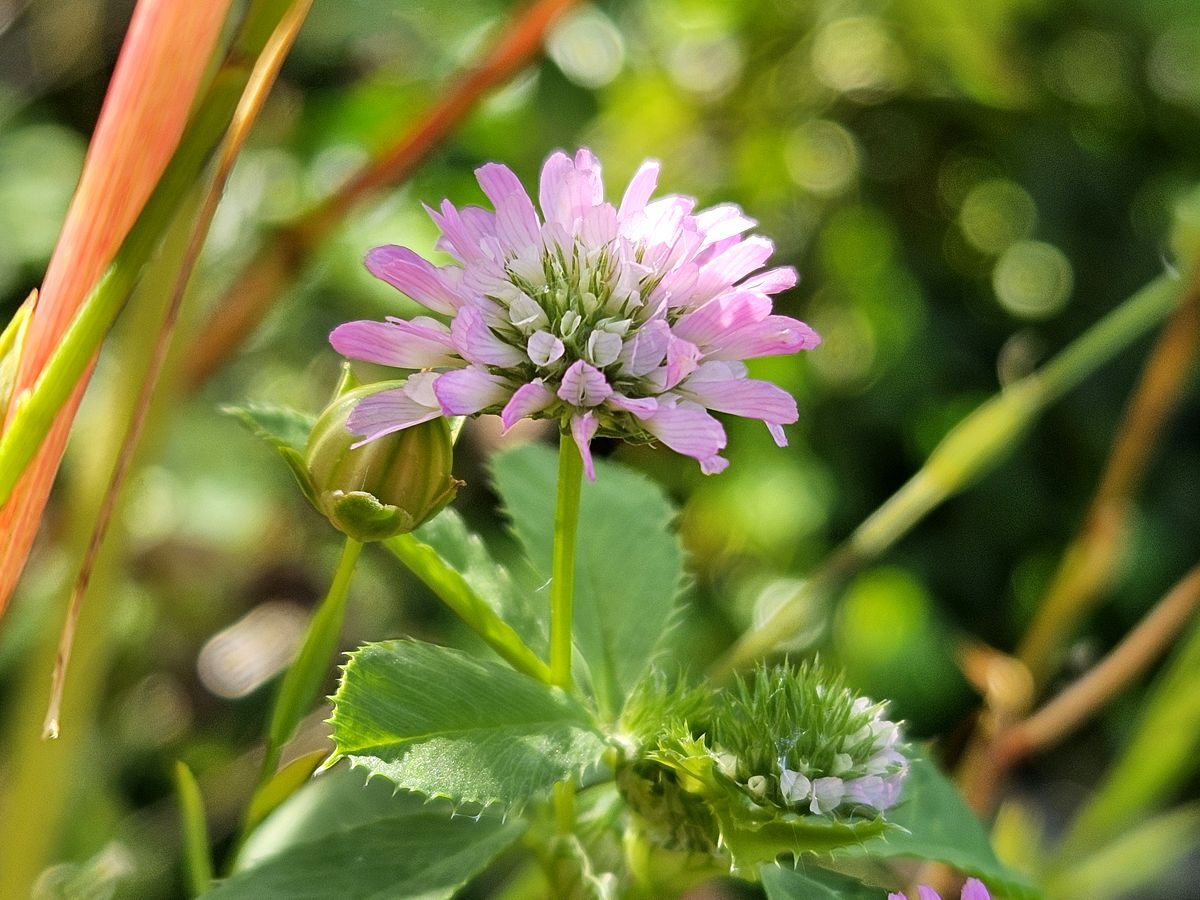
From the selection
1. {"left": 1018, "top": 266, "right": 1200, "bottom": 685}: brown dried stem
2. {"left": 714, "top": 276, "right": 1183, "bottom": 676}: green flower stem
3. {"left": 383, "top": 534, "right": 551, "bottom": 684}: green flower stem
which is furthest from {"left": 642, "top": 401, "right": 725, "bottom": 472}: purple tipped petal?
{"left": 1018, "top": 266, "right": 1200, "bottom": 685}: brown dried stem

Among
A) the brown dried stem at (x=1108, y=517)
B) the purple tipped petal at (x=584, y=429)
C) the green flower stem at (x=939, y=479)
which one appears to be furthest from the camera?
the brown dried stem at (x=1108, y=517)

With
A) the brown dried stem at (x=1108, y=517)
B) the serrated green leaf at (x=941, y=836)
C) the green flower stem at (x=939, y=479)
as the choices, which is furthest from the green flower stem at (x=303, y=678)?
the brown dried stem at (x=1108, y=517)

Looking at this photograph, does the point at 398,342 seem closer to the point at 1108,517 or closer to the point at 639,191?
the point at 639,191

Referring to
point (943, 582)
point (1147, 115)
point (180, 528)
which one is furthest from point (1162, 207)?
point (180, 528)

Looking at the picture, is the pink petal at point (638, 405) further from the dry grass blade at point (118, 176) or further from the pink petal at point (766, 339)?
the dry grass blade at point (118, 176)

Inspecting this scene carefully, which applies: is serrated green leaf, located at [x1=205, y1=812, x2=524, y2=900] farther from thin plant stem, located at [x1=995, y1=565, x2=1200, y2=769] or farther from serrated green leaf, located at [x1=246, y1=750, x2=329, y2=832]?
thin plant stem, located at [x1=995, y1=565, x2=1200, y2=769]
